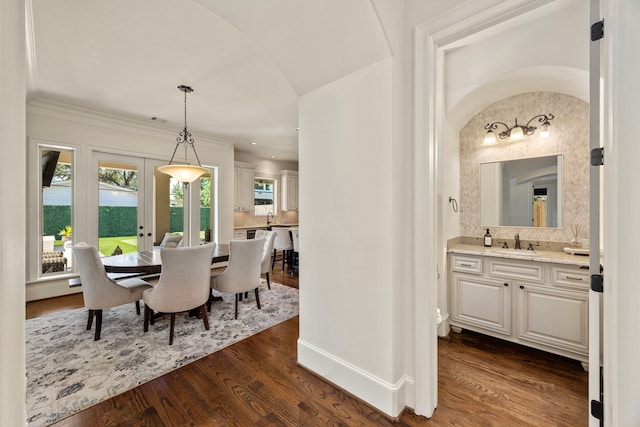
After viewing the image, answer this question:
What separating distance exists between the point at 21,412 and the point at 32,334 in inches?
107

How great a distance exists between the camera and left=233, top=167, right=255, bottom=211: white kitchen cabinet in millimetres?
6480

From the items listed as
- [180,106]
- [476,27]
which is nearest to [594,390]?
[476,27]

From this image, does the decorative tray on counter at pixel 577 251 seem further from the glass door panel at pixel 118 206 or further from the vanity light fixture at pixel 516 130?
the glass door panel at pixel 118 206

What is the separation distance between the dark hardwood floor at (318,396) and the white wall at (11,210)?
0.98 meters

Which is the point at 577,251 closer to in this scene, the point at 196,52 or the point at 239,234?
the point at 196,52

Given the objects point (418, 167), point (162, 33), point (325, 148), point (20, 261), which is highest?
point (162, 33)

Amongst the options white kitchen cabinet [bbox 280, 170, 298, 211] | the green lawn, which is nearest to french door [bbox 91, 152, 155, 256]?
the green lawn

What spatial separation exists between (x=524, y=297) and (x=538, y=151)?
146 centimetres

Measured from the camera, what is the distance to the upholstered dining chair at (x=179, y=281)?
7.89 ft

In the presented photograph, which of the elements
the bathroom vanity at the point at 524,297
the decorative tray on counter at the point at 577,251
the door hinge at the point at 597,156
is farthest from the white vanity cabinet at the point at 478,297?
the door hinge at the point at 597,156

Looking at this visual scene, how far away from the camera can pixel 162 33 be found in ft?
7.52

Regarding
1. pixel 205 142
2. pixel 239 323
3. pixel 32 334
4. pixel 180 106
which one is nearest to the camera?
pixel 32 334

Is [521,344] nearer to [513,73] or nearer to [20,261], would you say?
[513,73]

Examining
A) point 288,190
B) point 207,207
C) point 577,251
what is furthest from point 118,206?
point 577,251
